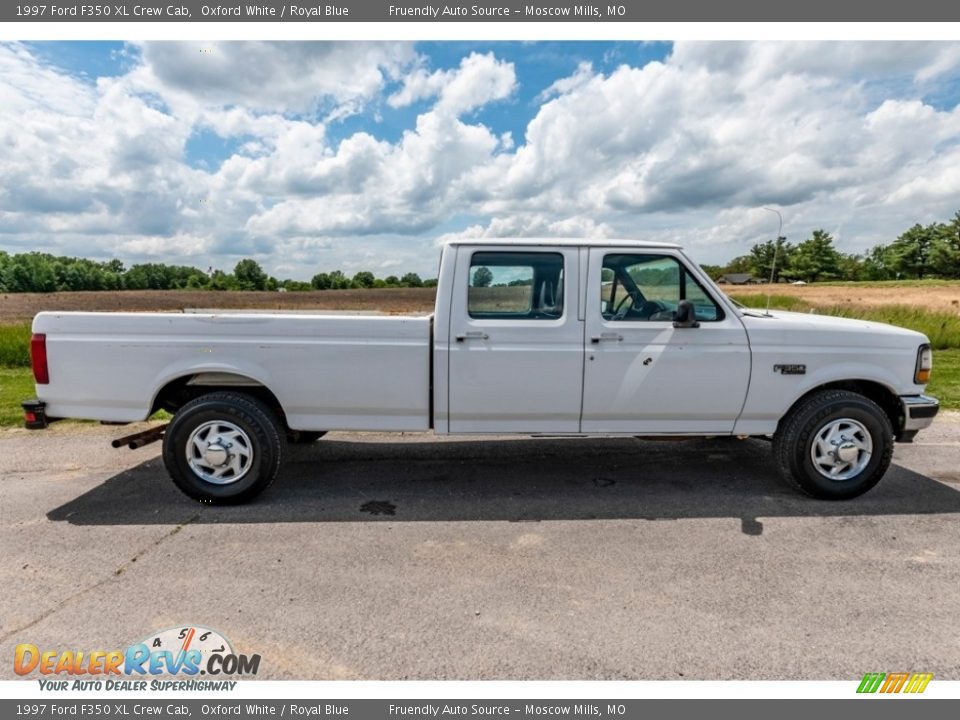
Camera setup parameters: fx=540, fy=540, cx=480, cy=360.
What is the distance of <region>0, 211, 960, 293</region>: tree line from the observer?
13.0 m

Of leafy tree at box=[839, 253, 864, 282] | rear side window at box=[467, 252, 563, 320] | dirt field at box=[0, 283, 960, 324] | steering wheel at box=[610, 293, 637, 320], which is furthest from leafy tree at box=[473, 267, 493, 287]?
leafy tree at box=[839, 253, 864, 282]

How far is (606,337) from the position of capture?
162 inches

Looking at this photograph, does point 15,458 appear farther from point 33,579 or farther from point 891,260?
point 891,260

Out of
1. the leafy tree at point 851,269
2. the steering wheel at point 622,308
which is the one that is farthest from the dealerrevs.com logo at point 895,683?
the leafy tree at point 851,269

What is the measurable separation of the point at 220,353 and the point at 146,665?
2.19 metres

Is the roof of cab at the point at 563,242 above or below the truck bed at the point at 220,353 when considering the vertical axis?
above

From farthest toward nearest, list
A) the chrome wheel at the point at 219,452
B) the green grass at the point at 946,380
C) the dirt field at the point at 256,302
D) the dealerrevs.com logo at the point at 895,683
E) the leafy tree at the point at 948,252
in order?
the leafy tree at the point at 948,252 → the green grass at the point at 946,380 → the dirt field at the point at 256,302 → the chrome wheel at the point at 219,452 → the dealerrevs.com logo at the point at 895,683

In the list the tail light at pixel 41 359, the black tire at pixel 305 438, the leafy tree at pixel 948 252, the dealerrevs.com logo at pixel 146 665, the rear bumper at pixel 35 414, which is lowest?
the dealerrevs.com logo at pixel 146 665

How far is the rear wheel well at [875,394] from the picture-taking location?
14.3 ft

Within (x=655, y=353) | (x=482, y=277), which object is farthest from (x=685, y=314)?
(x=482, y=277)

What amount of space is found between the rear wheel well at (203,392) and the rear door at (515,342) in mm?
1475

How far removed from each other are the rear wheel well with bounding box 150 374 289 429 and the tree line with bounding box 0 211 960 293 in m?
1.66

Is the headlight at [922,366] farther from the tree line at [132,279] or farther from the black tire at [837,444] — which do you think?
the tree line at [132,279]

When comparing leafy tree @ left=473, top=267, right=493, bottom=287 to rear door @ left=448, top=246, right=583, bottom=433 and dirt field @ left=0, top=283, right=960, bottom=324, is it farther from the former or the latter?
dirt field @ left=0, top=283, right=960, bottom=324
